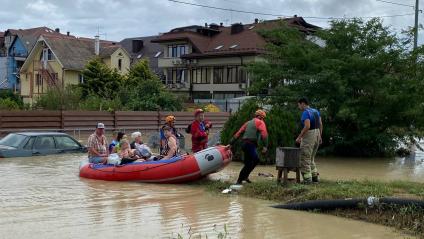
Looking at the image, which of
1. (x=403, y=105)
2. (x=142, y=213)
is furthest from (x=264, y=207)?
(x=403, y=105)

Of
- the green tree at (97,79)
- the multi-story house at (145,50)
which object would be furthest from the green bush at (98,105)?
the multi-story house at (145,50)

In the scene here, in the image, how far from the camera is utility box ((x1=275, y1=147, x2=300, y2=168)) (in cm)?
1241

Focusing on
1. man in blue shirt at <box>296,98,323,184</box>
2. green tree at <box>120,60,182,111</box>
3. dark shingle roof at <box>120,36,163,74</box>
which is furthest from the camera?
dark shingle roof at <box>120,36,163,74</box>

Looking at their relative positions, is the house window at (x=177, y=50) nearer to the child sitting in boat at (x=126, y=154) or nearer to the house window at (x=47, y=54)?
the house window at (x=47, y=54)

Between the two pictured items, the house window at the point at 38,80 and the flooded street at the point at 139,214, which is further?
the house window at the point at 38,80

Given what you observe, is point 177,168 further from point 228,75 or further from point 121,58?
point 121,58

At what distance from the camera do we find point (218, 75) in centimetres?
5972

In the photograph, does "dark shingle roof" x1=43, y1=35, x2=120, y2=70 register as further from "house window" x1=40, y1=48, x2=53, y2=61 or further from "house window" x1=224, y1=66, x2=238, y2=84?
"house window" x1=224, y1=66, x2=238, y2=84

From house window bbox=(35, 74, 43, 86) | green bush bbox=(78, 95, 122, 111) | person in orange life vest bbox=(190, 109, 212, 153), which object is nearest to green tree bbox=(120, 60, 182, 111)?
green bush bbox=(78, 95, 122, 111)

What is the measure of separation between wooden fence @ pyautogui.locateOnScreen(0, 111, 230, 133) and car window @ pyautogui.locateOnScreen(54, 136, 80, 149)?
826cm

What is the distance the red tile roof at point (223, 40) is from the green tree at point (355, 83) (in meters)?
29.4

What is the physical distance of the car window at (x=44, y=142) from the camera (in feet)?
68.4

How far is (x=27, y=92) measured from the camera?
65562 mm

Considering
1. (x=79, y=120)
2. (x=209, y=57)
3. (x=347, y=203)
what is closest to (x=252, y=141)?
(x=347, y=203)
